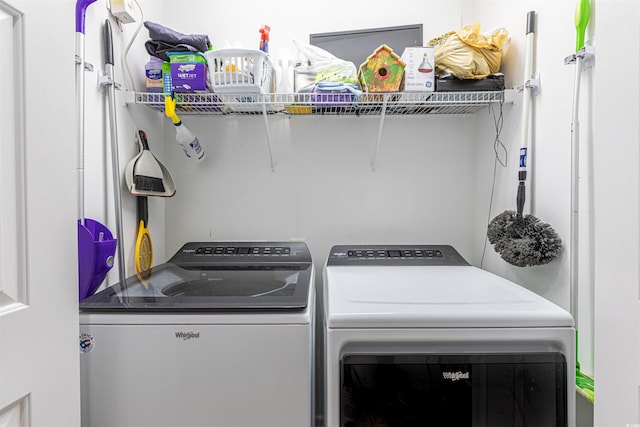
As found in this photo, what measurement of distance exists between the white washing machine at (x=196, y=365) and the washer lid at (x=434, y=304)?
0.15 m

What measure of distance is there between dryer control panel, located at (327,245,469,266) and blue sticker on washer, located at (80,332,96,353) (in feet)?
3.07

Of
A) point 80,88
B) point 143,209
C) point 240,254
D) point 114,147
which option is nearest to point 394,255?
point 240,254

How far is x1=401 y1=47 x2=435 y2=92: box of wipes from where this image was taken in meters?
1.49

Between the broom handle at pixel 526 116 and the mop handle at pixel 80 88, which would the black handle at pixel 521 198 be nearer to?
the broom handle at pixel 526 116

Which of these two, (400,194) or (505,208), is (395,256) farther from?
(505,208)

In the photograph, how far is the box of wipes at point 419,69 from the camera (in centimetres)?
149

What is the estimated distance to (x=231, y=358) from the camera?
101 cm

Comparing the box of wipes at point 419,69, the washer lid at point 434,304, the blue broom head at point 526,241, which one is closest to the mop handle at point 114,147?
the washer lid at point 434,304

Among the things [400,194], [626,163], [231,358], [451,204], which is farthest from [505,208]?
[231,358]

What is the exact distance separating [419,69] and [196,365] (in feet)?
4.47

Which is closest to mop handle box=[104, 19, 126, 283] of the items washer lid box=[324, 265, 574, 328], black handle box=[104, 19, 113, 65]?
black handle box=[104, 19, 113, 65]

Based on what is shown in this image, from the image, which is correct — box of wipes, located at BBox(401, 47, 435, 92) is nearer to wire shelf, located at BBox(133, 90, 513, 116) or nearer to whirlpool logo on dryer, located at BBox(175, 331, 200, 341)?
wire shelf, located at BBox(133, 90, 513, 116)

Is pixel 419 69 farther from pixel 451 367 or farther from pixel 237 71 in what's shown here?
pixel 451 367

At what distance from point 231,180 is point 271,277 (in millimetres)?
710
